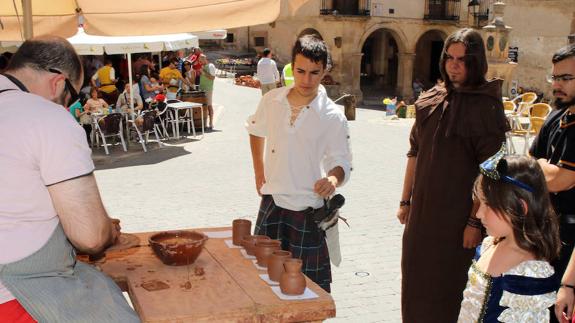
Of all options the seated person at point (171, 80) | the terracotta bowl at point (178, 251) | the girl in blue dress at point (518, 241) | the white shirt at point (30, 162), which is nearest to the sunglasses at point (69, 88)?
the white shirt at point (30, 162)

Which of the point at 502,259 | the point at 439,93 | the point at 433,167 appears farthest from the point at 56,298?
the point at 439,93

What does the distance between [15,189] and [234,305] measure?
897 mm

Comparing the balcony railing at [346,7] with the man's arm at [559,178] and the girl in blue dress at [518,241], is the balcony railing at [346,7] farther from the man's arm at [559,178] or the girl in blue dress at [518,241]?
the girl in blue dress at [518,241]

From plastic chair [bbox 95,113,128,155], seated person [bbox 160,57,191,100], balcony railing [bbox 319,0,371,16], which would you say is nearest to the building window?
balcony railing [bbox 319,0,371,16]

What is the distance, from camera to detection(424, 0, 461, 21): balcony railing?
3167 cm

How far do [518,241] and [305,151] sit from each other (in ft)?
4.45

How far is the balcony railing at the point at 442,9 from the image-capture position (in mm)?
31672

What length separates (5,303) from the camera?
78.7 inches

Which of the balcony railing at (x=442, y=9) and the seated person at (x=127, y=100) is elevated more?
the balcony railing at (x=442, y=9)

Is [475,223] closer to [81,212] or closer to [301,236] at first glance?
[301,236]

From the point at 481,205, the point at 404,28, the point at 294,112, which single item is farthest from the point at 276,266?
the point at 404,28

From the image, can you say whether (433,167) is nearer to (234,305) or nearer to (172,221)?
(234,305)

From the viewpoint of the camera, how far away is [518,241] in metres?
2.32

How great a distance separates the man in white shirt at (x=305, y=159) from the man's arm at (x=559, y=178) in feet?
3.47
